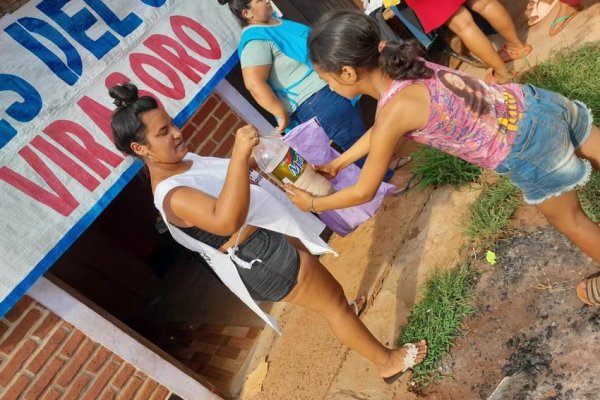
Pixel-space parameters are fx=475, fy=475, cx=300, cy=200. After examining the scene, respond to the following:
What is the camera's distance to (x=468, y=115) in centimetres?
194

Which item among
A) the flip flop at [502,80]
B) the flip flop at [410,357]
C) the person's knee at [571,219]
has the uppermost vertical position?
the person's knee at [571,219]

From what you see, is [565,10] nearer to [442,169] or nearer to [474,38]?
[474,38]

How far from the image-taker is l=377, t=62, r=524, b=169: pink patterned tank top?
191 cm

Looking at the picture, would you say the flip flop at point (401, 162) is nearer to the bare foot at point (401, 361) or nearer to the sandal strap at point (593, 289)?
the bare foot at point (401, 361)

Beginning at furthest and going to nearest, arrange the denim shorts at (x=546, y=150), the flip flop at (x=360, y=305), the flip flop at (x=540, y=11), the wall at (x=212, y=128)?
the flip flop at (x=540, y=11)
the wall at (x=212, y=128)
the flip flop at (x=360, y=305)
the denim shorts at (x=546, y=150)

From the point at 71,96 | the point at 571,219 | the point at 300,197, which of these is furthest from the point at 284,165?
the point at 71,96

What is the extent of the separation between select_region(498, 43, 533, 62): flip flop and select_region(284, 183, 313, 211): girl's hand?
2.92 metres

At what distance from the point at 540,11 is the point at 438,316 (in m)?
3.24

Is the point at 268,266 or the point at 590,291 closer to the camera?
the point at 268,266

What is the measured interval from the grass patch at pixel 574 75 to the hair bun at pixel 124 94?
291cm

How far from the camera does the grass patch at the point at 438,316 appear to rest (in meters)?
2.74

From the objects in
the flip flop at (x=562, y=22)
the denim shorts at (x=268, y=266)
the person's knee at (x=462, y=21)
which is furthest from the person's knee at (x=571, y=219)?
the flip flop at (x=562, y=22)

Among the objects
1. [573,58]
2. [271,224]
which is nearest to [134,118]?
[271,224]

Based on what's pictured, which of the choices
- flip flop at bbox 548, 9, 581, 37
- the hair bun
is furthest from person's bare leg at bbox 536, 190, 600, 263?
flip flop at bbox 548, 9, 581, 37
